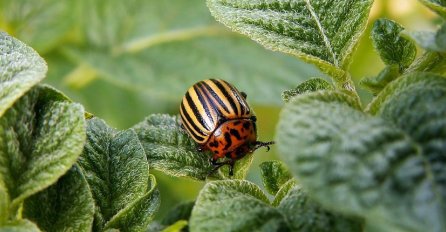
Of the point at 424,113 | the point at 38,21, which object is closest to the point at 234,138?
the point at 424,113

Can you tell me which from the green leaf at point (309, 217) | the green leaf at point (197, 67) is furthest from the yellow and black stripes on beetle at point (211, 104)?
the green leaf at point (197, 67)

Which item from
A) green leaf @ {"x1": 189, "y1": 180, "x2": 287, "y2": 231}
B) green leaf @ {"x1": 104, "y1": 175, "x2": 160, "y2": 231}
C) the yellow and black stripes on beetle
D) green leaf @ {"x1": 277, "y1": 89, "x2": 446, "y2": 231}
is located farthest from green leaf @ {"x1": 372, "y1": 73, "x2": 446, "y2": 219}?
the yellow and black stripes on beetle

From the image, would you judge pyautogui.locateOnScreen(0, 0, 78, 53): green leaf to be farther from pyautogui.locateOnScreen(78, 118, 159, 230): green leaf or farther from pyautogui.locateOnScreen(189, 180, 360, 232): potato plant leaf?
pyautogui.locateOnScreen(189, 180, 360, 232): potato plant leaf

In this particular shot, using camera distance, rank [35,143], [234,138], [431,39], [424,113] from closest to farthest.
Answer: [424,113]
[431,39]
[35,143]
[234,138]

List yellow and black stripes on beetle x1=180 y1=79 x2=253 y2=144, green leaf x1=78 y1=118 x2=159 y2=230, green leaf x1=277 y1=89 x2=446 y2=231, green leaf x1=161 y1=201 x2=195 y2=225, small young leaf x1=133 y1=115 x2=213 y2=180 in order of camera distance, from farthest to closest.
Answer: yellow and black stripes on beetle x1=180 y1=79 x2=253 y2=144, green leaf x1=161 y1=201 x2=195 y2=225, small young leaf x1=133 y1=115 x2=213 y2=180, green leaf x1=78 y1=118 x2=159 y2=230, green leaf x1=277 y1=89 x2=446 y2=231

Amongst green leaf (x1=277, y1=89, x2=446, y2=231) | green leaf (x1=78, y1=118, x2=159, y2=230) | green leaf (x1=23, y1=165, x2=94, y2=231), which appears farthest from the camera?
green leaf (x1=78, y1=118, x2=159, y2=230)

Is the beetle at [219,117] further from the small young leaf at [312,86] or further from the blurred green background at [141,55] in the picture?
the blurred green background at [141,55]

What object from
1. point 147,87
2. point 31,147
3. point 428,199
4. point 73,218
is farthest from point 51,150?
point 147,87

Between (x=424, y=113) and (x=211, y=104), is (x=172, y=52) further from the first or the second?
(x=424, y=113)
